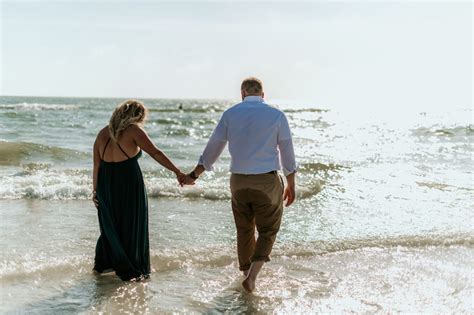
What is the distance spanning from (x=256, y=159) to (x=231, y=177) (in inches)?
13.5

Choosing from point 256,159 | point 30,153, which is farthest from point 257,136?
point 30,153

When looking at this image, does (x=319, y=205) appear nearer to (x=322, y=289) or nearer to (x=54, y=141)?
(x=322, y=289)

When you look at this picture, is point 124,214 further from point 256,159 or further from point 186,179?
point 256,159

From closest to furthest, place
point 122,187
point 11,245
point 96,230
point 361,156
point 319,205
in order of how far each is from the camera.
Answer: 1. point 122,187
2. point 11,245
3. point 96,230
4. point 319,205
5. point 361,156

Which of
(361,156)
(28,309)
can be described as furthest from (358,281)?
(361,156)

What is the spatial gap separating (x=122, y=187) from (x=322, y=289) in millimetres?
2117

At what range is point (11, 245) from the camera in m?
5.94

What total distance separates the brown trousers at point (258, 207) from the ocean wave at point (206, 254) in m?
1.04

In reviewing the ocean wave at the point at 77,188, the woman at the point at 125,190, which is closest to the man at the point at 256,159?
the woman at the point at 125,190

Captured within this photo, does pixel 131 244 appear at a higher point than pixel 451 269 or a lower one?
higher

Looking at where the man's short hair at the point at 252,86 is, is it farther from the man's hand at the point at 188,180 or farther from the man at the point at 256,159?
the man's hand at the point at 188,180

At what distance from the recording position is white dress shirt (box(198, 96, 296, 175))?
438cm

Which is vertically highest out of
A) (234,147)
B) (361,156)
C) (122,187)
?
(234,147)

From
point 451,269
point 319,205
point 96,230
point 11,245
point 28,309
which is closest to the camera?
point 28,309
